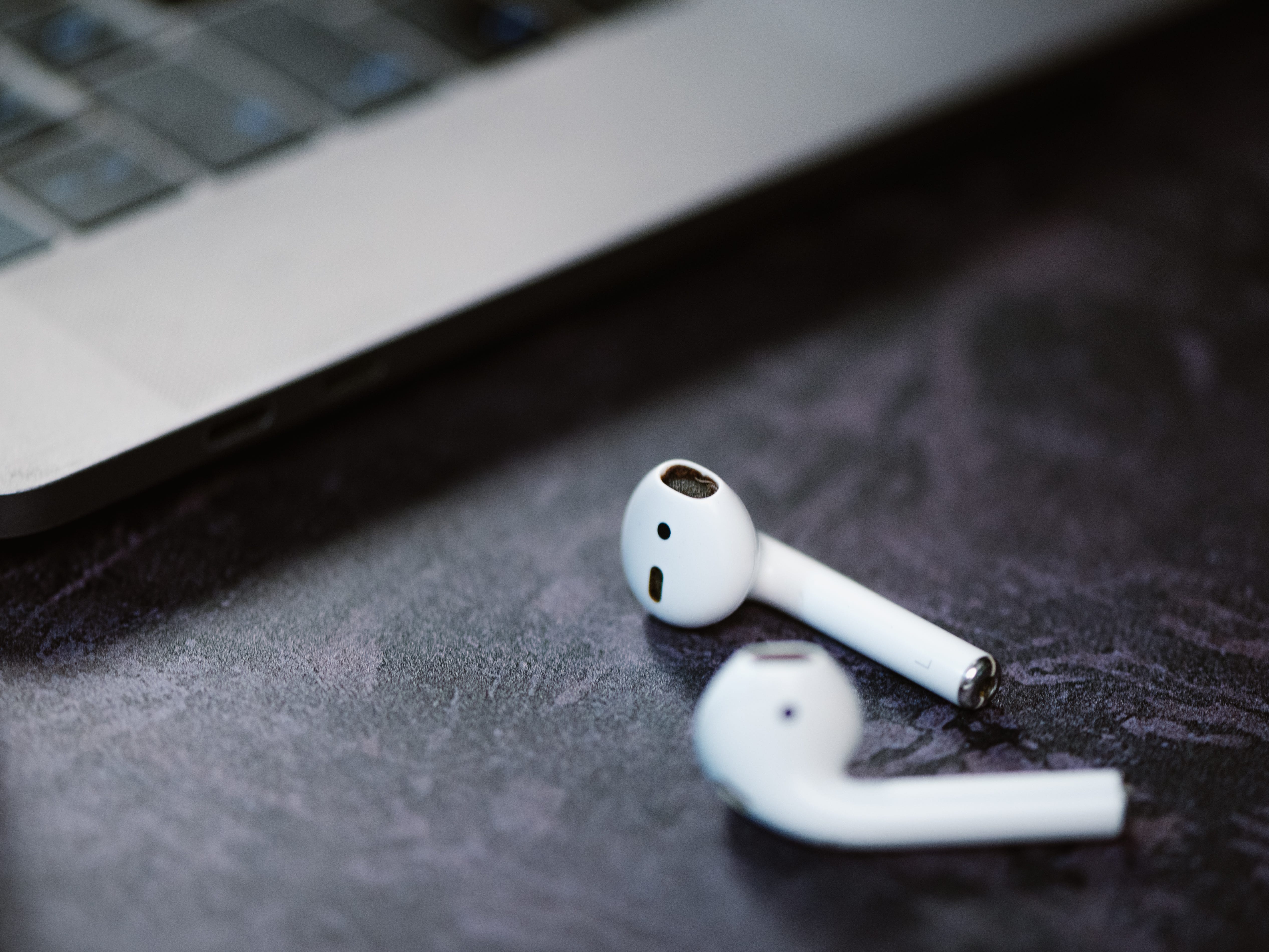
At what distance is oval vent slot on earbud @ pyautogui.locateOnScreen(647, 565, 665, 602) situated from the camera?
23.7 inches

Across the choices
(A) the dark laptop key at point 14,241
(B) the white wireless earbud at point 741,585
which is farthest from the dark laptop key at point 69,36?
(B) the white wireless earbud at point 741,585

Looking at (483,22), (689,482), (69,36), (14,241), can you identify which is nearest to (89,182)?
Answer: (14,241)

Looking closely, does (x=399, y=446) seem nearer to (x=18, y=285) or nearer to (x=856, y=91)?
(x=18, y=285)

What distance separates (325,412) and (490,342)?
12 centimetres

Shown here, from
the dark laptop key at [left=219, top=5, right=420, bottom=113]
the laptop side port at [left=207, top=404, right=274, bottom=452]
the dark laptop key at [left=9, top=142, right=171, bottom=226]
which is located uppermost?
the dark laptop key at [left=219, top=5, right=420, bottom=113]

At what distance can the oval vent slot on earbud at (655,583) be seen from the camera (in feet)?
1.98

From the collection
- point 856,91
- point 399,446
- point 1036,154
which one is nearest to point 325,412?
point 399,446

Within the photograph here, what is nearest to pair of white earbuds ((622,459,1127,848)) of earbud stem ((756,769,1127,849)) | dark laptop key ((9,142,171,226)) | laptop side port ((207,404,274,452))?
earbud stem ((756,769,1127,849))

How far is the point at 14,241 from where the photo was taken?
0.73 meters

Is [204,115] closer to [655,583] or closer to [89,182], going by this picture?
[89,182]

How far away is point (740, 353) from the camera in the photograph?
83 centimetres

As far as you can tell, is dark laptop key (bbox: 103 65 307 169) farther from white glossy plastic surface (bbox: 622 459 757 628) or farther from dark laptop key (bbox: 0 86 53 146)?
white glossy plastic surface (bbox: 622 459 757 628)

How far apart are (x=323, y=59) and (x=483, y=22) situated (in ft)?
0.39

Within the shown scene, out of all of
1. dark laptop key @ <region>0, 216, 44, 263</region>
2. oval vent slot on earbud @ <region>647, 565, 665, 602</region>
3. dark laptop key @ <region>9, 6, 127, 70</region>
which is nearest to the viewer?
oval vent slot on earbud @ <region>647, 565, 665, 602</region>
